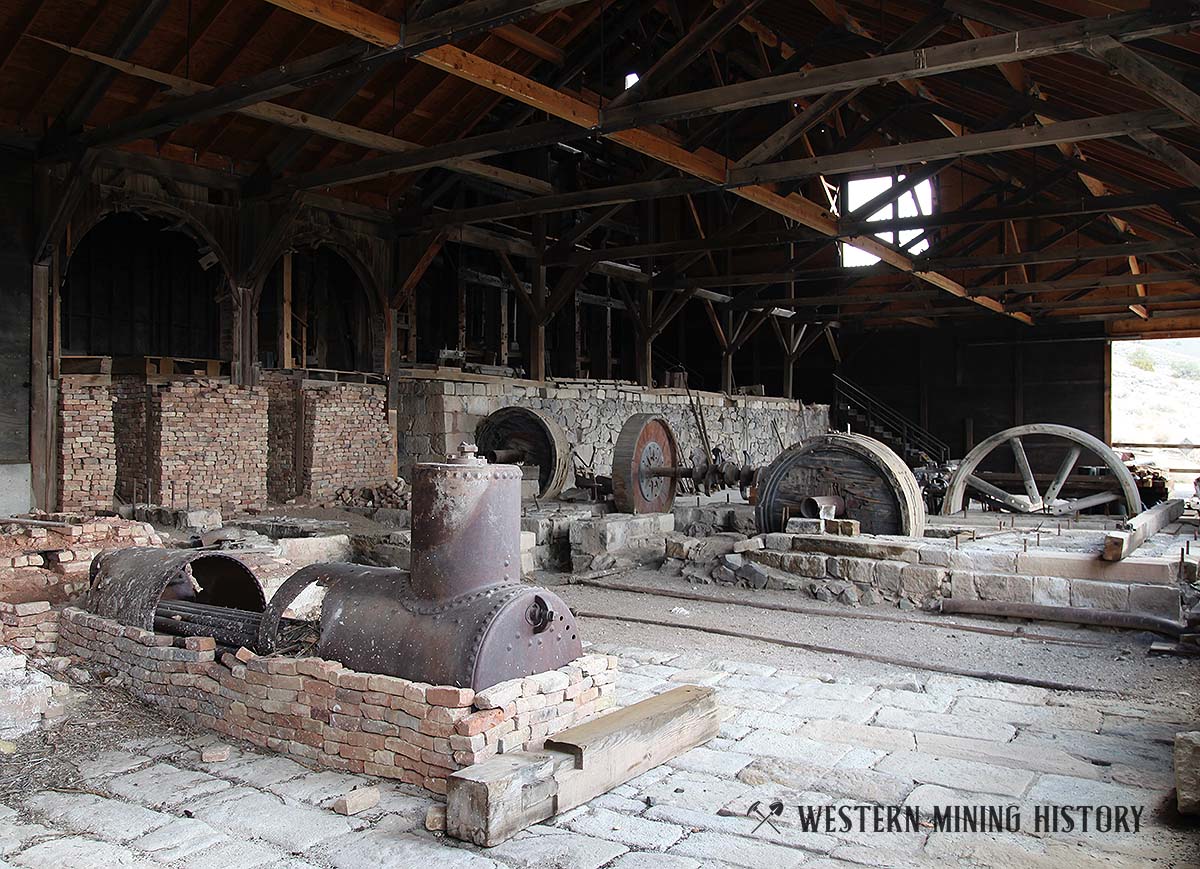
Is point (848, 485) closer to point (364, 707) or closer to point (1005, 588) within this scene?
point (1005, 588)

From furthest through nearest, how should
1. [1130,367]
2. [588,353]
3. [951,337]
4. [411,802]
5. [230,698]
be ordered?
[1130,367], [951,337], [588,353], [230,698], [411,802]

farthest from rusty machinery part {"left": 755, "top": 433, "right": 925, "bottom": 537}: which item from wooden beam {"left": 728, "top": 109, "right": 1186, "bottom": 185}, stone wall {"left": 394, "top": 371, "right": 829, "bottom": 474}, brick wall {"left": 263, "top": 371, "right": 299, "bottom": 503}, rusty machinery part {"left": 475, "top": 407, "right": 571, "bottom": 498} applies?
brick wall {"left": 263, "top": 371, "right": 299, "bottom": 503}

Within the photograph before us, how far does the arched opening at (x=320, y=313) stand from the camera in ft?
52.4

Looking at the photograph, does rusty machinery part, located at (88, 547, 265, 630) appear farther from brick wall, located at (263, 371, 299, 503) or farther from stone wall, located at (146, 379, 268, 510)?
brick wall, located at (263, 371, 299, 503)

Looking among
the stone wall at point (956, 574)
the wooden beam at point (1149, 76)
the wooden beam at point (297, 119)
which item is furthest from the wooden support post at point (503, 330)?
the wooden beam at point (1149, 76)

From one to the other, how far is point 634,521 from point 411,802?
25.0ft

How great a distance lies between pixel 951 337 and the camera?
25109 millimetres

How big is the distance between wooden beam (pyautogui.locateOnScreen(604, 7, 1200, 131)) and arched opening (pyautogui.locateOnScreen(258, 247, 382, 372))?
26.0 feet

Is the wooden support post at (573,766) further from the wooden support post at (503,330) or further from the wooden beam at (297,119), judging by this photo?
the wooden support post at (503,330)

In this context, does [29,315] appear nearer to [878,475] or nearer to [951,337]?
[878,475]

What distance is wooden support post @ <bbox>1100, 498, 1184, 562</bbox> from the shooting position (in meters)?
Answer: 8.02

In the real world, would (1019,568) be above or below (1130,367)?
below

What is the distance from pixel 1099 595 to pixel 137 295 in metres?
16.2

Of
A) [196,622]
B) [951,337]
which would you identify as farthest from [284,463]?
[951,337]
